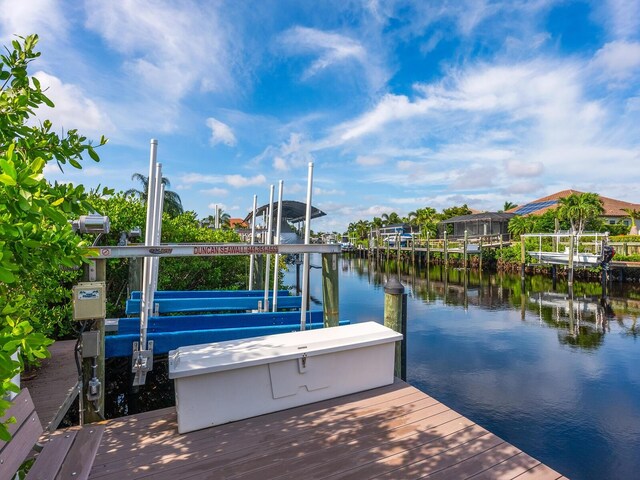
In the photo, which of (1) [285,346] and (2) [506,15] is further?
(2) [506,15]

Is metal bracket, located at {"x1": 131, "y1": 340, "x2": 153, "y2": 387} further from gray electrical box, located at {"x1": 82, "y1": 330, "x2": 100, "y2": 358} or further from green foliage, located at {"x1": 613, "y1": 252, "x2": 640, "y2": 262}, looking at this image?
green foliage, located at {"x1": 613, "y1": 252, "x2": 640, "y2": 262}

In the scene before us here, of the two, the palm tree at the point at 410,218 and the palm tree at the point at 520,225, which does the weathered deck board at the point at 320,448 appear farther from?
the palm tree at the point at 410,218

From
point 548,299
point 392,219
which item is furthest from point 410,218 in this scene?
point 548,299

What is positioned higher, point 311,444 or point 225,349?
point 225,349

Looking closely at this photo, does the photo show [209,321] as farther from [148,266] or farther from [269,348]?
[269,348]

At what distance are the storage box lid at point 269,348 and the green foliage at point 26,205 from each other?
5.00 feet

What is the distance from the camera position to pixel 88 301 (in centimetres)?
327

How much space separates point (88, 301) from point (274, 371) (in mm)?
1841

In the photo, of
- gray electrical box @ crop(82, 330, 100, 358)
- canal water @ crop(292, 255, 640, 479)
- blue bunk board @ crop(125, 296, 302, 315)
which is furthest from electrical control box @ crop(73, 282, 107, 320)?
canal water @ crop(292, 255, 640, 479)

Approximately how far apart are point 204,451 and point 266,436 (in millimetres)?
503

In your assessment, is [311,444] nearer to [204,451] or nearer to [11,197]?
[204,451]

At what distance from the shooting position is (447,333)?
10750 millimetres

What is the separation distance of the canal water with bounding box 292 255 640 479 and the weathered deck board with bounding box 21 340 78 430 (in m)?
5.68

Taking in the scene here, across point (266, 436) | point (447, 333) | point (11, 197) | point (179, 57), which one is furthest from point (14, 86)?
point (447, 333)
